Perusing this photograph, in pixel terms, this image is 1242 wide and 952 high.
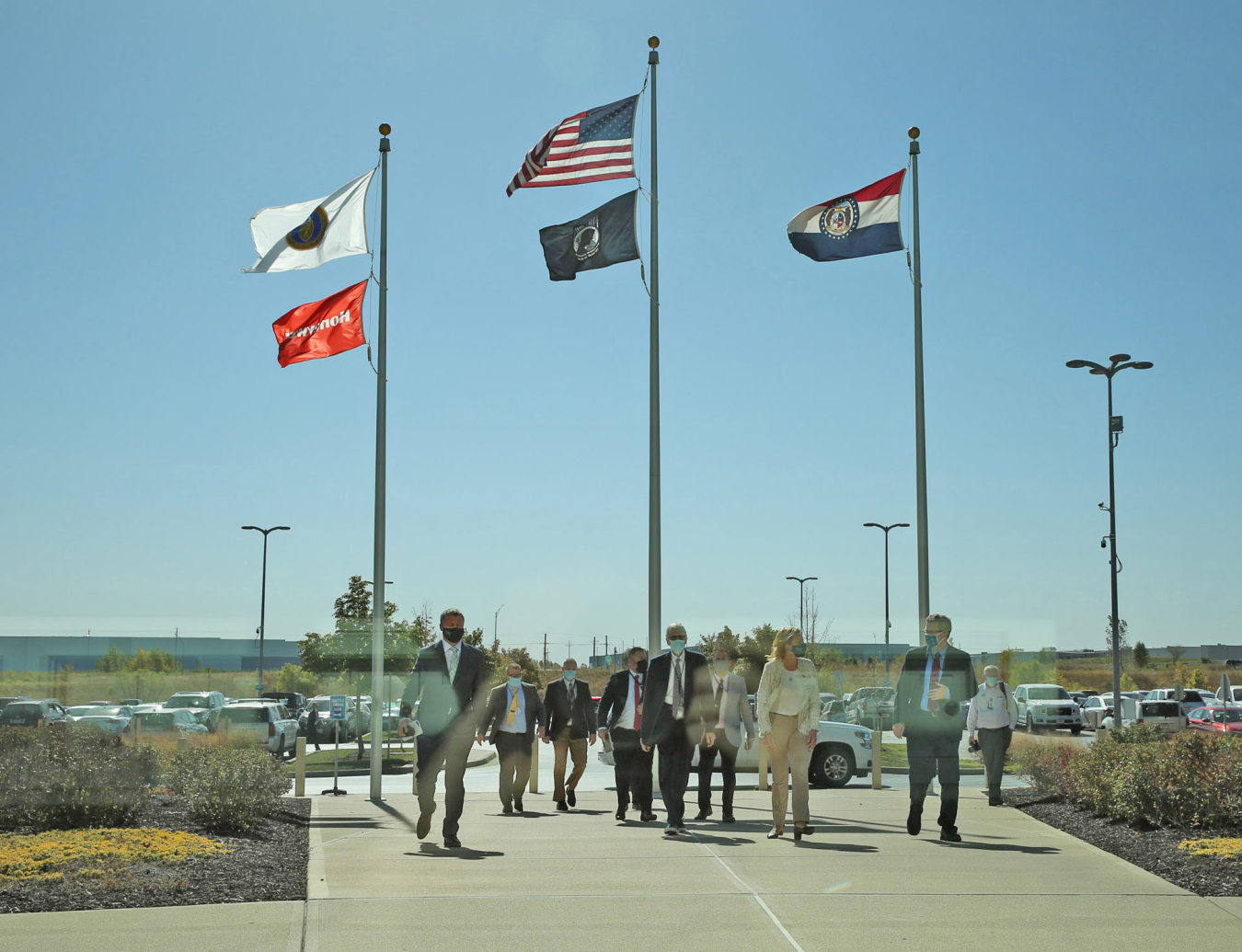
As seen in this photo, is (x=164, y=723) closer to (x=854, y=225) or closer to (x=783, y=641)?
(x=854, y=225)

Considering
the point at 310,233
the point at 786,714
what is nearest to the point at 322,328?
the point at 310,233

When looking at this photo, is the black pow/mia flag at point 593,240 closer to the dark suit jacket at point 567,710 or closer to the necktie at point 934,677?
the dark suit jacket at point 567,710

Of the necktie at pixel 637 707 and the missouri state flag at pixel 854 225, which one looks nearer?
the necktie at pixel 637 707

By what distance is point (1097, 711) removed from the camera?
41812 millimetres

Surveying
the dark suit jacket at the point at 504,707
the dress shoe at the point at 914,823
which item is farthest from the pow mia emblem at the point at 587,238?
the dress shoe at the point at 914,823

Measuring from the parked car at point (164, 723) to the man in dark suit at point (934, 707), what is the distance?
21782 mm

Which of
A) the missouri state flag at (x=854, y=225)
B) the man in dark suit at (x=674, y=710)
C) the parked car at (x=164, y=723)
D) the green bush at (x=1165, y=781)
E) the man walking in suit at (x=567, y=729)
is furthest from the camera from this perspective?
the parked car at (x=164, y=723)

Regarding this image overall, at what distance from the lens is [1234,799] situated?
31.8 feet

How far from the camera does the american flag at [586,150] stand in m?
16.5

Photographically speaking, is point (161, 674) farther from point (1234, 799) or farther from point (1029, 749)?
point (1234, 799)

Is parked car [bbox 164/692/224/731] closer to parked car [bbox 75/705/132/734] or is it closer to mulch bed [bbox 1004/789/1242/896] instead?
parked car [bbox 75/705/132/734]

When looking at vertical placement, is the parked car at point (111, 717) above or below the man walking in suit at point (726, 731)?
below

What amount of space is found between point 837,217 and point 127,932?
43.5 ft

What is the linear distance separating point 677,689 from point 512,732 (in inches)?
116
